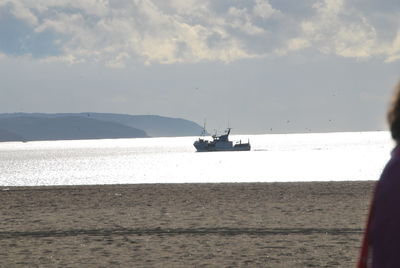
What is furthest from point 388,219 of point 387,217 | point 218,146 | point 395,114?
point 218,146

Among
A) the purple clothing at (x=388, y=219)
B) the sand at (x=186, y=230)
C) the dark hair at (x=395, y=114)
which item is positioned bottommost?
the sand at (x=186, y=230)

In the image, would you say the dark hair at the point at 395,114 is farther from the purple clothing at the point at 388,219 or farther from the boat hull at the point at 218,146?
the boat hull at the point at 218,146

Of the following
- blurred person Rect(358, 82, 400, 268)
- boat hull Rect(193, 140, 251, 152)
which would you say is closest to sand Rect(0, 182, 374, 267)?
blurred person Rect(358, 82, 400, 268)

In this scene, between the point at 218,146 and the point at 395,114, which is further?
the point at 218,146

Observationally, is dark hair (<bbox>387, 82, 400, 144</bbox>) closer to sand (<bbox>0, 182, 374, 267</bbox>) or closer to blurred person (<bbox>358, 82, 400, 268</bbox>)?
blurred person (<bbox>358, 82, 400, 268</bbox>)

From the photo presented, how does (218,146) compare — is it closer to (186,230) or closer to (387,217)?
(186,230)

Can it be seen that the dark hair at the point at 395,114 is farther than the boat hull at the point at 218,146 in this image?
No

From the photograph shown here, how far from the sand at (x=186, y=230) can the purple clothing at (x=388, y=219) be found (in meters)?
8.95

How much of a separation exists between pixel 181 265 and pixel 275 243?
2.70m

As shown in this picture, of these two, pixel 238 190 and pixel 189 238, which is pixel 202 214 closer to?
pixel 189 238

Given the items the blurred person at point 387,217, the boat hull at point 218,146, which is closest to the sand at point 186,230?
the blurred person at point 387,217

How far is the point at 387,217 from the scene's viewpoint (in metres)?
2.36

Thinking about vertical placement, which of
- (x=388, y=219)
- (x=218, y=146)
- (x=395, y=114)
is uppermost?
(x=218, y=146)

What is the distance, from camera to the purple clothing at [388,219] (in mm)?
2336
